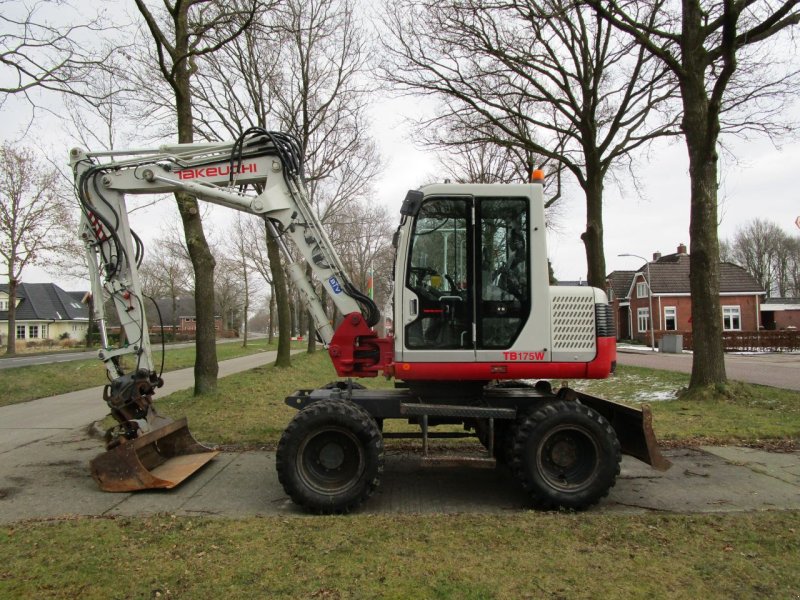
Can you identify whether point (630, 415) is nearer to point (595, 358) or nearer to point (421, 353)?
point (595, 358)

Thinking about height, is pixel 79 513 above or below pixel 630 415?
below

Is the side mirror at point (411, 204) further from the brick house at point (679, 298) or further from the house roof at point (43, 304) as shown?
the house roof at point (43, 304)

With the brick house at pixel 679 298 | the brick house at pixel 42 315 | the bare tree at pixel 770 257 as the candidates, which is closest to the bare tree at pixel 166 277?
the brick house at pixel 42 315

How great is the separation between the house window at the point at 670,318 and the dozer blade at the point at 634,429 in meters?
44.5

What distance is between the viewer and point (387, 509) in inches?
211

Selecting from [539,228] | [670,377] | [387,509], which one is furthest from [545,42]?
[387,509]

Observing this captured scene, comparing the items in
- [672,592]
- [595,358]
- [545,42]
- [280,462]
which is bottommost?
[672,592]

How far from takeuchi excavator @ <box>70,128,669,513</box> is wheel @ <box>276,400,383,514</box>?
1 centimetres

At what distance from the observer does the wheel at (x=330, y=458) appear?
5191mm

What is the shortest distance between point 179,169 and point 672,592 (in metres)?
5.83

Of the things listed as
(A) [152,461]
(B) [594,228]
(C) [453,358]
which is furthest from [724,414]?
(B) [594,228]

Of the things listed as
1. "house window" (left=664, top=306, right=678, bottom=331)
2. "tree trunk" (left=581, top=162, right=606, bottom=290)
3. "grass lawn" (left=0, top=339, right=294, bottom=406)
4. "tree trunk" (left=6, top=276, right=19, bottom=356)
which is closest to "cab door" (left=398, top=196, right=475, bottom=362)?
"grass lawn" (left=0, top=339, right=294, bottom=406)

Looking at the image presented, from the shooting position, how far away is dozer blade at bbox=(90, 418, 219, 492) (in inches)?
226

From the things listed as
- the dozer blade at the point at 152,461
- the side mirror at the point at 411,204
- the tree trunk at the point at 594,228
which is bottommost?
the dozer blade at the point at 152,461
